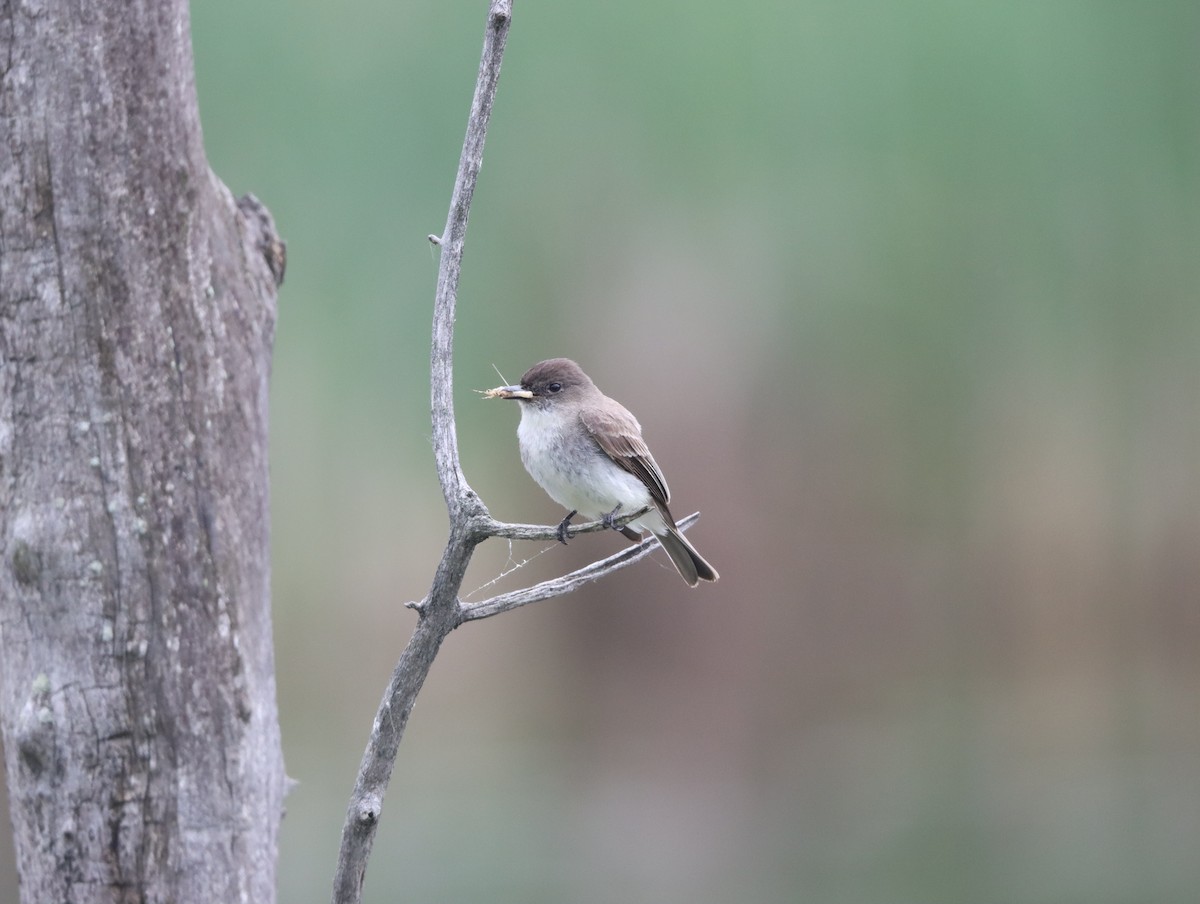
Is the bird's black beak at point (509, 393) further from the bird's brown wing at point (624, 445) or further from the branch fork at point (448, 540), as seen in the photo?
the branch fork at point (448, 540)

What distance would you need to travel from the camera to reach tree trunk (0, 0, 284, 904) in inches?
75.4

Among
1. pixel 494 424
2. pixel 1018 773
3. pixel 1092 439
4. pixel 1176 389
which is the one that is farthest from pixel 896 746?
pixel 494 424

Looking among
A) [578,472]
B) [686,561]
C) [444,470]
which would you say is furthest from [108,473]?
[686,561]

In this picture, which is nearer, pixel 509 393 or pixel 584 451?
pixel 509 393

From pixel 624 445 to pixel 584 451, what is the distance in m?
0.09

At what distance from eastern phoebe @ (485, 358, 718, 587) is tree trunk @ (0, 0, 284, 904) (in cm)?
70

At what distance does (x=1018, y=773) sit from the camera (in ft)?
22.1

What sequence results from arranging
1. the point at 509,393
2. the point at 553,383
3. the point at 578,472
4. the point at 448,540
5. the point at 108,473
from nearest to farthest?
the point at 448,540, the point at 108,473, the point at 509,393, the point at 578,472, the point at 553,383

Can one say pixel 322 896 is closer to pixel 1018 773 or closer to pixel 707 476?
pixel 707 476

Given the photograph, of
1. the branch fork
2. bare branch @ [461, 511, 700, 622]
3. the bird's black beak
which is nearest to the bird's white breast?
the bird's black beak

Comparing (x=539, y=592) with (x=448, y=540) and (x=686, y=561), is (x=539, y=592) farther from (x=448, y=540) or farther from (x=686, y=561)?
(x=686, y=561)

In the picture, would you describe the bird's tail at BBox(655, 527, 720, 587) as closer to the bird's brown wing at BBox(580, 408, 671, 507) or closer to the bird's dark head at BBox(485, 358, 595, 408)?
the bird's brown wing at BBox(580, 408, 671, 507)

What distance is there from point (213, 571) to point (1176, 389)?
553 centimetres

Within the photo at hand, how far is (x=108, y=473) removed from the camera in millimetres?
1927
